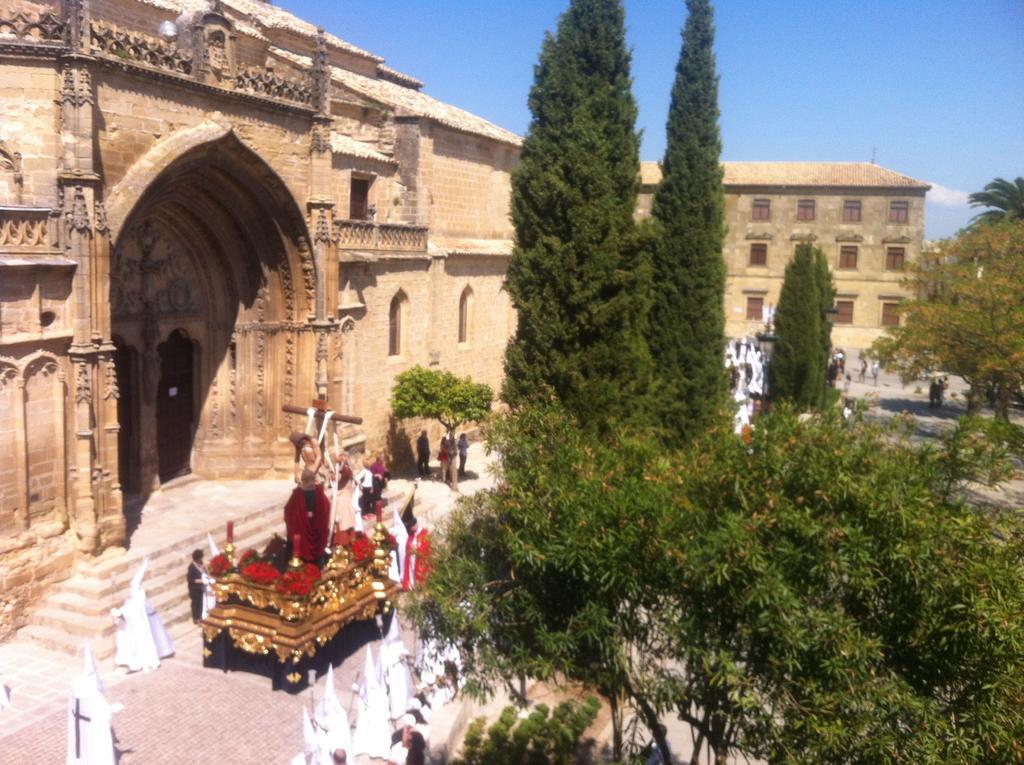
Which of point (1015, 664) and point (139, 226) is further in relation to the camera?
point (139, 226)

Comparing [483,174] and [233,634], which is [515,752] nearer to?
[233,634]

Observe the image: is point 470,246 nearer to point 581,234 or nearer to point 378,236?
point 378,236

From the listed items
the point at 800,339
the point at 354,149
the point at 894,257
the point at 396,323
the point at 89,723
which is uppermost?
the point at 354,149

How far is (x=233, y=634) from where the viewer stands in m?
11.5

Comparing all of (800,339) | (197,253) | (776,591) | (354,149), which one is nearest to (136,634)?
(197,253)

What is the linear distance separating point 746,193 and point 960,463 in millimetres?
50087

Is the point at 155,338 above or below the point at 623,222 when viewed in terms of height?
below

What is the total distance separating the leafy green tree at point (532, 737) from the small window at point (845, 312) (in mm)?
47157

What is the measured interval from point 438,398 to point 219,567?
9.87 meters

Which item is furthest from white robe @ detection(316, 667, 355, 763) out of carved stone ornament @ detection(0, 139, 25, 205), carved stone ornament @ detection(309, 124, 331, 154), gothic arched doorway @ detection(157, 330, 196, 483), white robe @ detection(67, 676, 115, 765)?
carved stone ornament @ detection(309, 124, 331, 154)

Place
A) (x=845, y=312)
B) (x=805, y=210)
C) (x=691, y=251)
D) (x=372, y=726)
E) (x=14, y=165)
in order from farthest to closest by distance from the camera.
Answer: (x=845, y=312) < (x=805, y=210) < (x=691, y=251) < (x=14, y=165) < (x=372, y=726)

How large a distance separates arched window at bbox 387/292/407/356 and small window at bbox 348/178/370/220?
2585 mm

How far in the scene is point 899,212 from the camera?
52.1 meters

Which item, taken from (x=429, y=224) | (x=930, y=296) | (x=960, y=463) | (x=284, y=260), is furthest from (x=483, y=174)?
(x=960, y=463)
